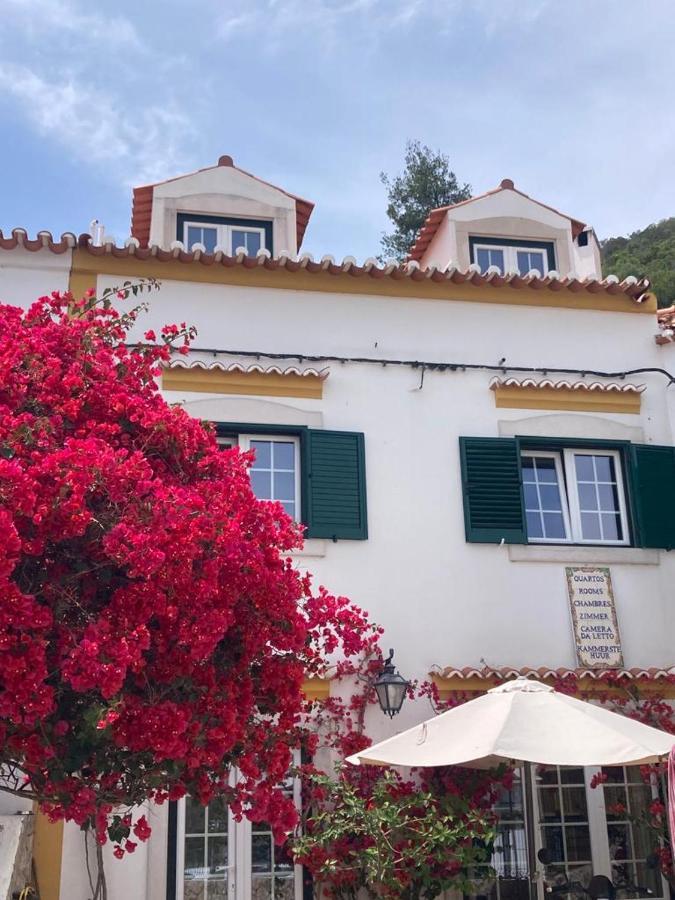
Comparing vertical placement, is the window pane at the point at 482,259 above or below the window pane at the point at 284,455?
above

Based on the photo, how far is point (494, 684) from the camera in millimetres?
9695

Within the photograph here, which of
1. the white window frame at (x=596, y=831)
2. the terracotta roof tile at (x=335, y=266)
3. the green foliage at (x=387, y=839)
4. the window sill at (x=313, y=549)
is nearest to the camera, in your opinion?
the green foliage at (x=387, y=839)

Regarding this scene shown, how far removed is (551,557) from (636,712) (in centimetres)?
170

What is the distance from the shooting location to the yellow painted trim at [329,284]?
35.4 ft

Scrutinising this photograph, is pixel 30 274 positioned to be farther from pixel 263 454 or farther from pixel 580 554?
pixel 580 554

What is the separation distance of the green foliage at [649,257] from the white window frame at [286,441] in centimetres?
1454

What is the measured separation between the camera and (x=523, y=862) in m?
9.55

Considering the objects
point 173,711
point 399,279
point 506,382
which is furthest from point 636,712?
point 173,711

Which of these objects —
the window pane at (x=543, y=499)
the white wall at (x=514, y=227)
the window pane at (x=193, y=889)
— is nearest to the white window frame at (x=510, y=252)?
the white wall at (x=514, y=227)

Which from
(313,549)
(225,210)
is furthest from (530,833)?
(225,210)

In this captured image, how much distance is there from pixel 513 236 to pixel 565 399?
289 cm

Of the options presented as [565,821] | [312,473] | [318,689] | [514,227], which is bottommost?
[565,821]

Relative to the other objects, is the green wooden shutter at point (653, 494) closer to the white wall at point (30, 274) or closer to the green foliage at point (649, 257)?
the white wall at point (30, 274)

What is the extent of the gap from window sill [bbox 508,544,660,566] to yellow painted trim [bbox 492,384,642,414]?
156 cm
